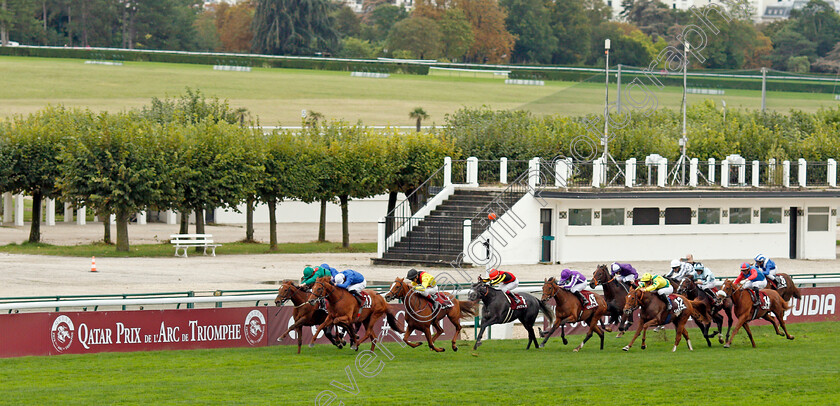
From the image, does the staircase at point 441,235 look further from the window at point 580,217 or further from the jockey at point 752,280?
the jockey at point 752,280

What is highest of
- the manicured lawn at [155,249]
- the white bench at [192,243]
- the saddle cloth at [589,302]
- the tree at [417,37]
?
the tree at [417,37]

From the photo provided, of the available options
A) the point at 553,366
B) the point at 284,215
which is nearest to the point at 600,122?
the point at 284,215

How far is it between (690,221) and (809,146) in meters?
12.2

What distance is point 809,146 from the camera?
160 feet

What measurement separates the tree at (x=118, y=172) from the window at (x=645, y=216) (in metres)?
15.4

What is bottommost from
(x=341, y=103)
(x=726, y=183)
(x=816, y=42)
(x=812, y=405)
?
(x=812, y=405)

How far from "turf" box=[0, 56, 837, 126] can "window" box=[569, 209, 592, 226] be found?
2059 inches

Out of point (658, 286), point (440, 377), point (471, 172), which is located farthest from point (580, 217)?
point (440, 377)

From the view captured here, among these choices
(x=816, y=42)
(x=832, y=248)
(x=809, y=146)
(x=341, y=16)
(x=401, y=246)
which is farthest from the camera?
(x=341, y=16)

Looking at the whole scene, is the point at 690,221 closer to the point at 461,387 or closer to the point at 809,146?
the point at 809,146

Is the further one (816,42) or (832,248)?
(816,42)

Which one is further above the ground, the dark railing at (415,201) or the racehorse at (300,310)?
the dark railing at (415,201)

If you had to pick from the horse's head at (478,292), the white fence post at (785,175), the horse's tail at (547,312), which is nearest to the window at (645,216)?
the white fence post at (785,175)

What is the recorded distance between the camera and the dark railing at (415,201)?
36938 millimetres
